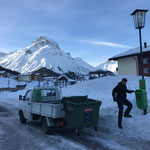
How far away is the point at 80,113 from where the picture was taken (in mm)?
5996

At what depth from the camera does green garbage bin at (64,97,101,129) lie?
234 inches

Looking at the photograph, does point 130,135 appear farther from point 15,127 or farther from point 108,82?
point 108,82

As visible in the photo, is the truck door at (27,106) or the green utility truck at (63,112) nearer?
the green utility truck at (63,112)

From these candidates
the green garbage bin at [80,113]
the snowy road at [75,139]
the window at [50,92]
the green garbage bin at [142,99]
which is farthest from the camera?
the window at [50,92]

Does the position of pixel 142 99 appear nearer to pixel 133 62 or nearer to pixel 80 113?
pixel 80 113

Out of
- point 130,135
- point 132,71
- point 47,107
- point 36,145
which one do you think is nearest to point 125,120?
point 130,135

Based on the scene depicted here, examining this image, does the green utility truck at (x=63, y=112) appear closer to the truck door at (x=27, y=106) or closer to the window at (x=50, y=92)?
the truck door at (x=27, y=106)

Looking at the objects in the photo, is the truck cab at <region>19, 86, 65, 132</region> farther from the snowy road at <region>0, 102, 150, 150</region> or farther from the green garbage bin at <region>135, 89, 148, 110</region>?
the green garbage bin at <region>135, 89, 148, 110</region>

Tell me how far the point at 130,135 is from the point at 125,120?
1405mm

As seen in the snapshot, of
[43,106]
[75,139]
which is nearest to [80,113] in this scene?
[75,139]

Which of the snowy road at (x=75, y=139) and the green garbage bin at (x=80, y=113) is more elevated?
the green garbage bin at (x=80, y=113)

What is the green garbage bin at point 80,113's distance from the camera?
595cm

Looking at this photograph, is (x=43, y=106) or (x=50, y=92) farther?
(x=50, y=92)

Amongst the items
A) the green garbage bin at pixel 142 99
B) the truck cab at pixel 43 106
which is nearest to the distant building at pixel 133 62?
the green garbage bin at pixel 142 99
